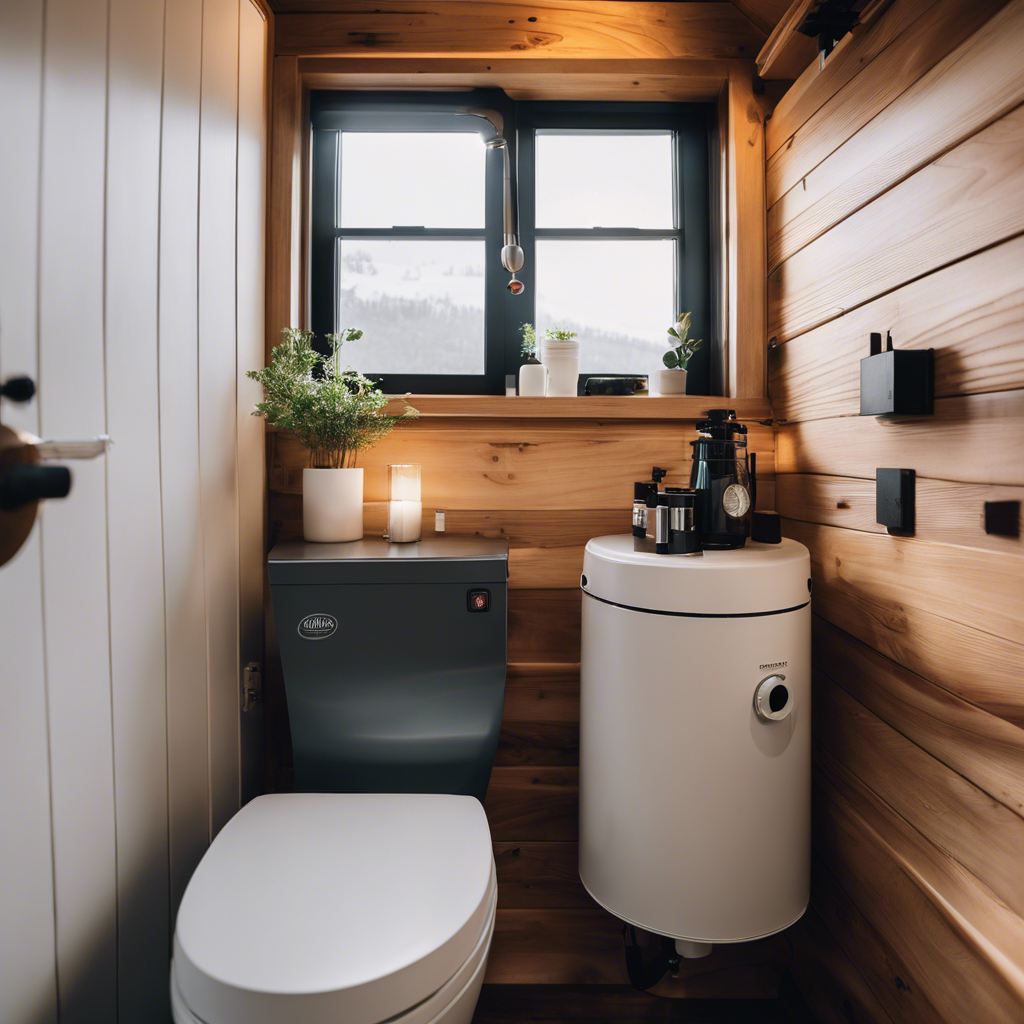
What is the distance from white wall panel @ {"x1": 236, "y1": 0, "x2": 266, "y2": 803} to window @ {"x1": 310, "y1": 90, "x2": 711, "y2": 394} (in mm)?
219

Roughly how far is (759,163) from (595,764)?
135 centimetres

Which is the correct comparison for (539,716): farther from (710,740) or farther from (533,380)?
(533,380)

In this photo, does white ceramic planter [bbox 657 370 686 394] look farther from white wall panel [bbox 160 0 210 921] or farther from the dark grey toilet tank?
white wall panel [bbox 160 0 210 921]

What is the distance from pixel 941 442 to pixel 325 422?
105 centimetres

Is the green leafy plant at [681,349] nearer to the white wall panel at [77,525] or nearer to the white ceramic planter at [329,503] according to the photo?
the white ceramic planter at [329,503]

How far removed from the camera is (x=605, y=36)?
57.4 inches

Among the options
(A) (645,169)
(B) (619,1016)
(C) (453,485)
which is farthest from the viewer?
(A) (645,169)

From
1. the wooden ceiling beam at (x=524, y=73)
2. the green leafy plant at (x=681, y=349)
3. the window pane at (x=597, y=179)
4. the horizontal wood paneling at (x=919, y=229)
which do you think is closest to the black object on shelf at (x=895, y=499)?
the horizontal wood paneling at (x=919, y=229)

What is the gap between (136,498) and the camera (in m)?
0.95

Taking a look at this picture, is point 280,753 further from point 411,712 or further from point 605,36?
point 605,36

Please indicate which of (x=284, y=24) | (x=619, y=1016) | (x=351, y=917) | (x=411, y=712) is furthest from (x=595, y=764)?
(x=284, y=24)

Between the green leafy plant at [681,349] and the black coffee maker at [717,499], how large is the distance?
0.31 metres

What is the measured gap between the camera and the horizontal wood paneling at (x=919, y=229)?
0.78 m

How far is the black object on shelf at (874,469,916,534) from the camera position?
972 mm
